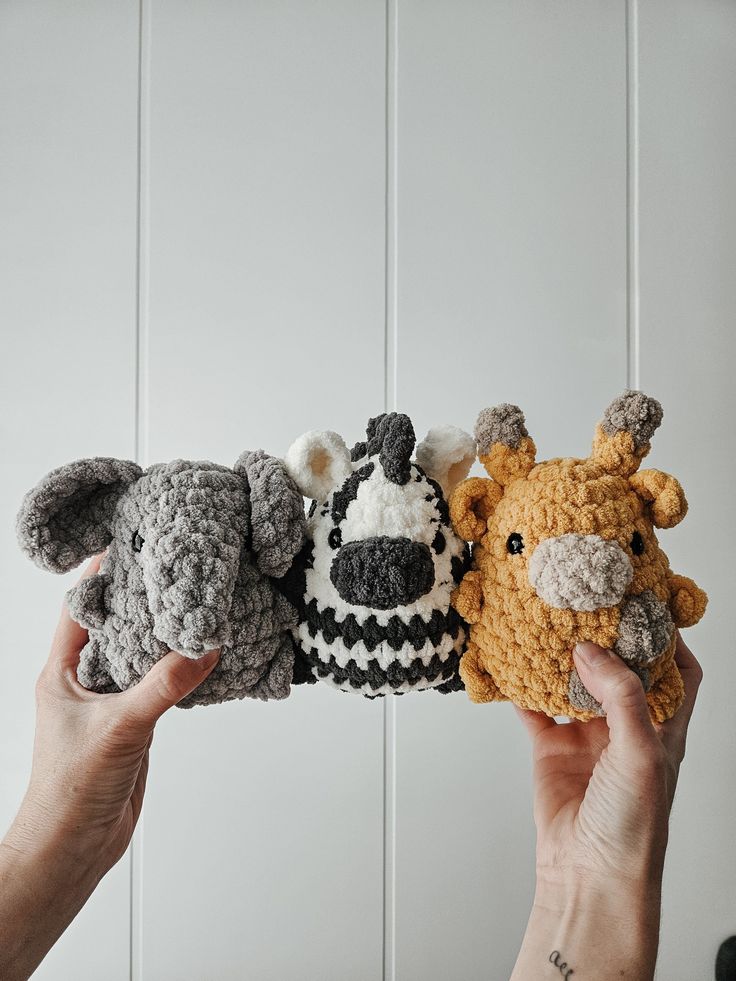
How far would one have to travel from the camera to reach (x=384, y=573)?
611 millimetres

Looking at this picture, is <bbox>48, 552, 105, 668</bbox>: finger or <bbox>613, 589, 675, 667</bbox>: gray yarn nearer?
<bbox>613, 589, 675, 667</bbox>: gray yarn

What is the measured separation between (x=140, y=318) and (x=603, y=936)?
1.17 metres

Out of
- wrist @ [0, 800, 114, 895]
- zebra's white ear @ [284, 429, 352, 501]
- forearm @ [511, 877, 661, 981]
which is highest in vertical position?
zebra's white ear @ [284, 429, 352, 501]

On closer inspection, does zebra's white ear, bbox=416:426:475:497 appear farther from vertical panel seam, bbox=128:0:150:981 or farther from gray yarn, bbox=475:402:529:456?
vertical panel seam, bbox=128:0:150:981

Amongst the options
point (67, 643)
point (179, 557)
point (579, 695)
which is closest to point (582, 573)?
point (579, 695)

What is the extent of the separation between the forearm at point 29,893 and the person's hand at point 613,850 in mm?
520

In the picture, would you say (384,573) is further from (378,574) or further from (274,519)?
(274,519)

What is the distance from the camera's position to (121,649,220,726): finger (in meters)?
0.63

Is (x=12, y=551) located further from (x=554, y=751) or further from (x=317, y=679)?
(x=554, y=751)

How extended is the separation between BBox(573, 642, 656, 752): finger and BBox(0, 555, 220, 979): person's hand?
0.43 meters

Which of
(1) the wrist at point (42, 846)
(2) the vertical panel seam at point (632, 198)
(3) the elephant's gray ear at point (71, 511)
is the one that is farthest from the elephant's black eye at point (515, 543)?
(2) the vertical panel seam at point (632, 198)

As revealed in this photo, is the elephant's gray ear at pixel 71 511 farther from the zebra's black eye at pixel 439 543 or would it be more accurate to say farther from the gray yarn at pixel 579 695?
the gray yarn at pixel 579 695

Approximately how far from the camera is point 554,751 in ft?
3.04

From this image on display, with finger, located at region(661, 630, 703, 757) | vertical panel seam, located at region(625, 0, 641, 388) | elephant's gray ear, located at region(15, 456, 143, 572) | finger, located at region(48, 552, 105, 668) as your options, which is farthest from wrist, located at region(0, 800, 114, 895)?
vertical panel seam, located at region(625, 0, 641, 388)
